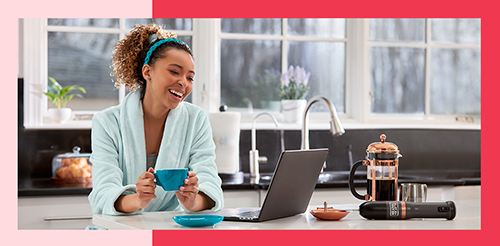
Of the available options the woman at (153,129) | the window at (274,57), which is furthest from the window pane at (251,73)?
the woman at (153,129)

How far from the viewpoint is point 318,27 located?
140 inches

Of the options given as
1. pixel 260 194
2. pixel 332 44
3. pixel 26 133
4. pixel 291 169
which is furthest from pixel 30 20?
pixel 291 169

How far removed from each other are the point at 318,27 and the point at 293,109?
61 centimetres

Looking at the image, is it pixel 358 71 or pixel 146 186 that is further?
pixel 358 71

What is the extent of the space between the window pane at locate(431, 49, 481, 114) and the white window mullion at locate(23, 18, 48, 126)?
8.21 feet

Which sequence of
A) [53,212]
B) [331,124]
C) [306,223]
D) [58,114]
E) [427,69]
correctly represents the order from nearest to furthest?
[306,223]
[331,124]
[53,212]
[58,114]
[427,69]

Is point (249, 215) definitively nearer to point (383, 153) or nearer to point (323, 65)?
point (383, 153)

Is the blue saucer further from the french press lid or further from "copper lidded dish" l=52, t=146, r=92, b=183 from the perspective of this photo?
"copper lidded dish" l=52, t=146, r=92, b=183

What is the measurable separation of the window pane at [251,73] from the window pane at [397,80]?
67 cm

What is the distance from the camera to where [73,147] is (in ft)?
10.0

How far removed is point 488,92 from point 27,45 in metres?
2.46

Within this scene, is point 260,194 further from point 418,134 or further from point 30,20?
point 30,20

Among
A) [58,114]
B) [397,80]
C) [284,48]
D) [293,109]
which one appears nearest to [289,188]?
[293,109]

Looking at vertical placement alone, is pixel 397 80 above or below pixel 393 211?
above
